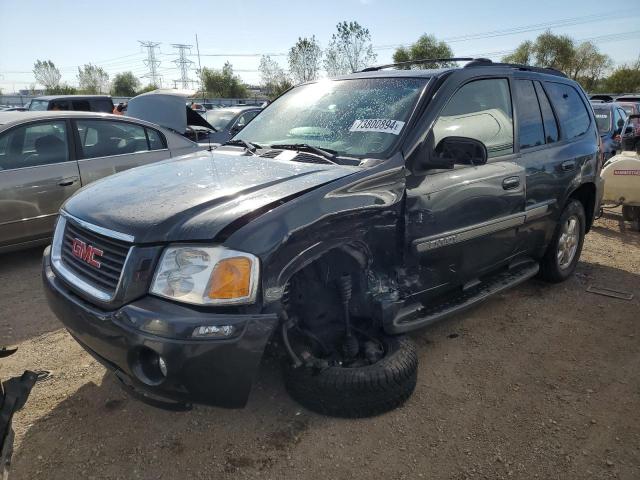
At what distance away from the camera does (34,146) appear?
195 inches

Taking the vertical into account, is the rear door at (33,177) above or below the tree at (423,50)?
below

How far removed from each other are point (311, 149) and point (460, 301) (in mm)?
1414

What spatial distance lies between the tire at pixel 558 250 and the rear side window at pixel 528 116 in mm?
871

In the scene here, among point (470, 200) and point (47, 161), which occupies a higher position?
point (47, 161)

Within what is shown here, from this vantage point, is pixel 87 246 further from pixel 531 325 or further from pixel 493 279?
pixel 531 325

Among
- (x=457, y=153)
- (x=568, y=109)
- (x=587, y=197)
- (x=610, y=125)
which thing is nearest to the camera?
(x=457, y=153)

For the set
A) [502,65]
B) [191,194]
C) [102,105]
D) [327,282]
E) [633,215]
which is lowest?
[633,215]

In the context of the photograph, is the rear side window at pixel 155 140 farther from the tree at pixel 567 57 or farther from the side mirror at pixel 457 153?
the tree at pixel 567 57

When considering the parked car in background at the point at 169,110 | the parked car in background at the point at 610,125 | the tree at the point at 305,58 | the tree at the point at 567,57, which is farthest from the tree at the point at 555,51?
the parked car in background at the point at 169,110

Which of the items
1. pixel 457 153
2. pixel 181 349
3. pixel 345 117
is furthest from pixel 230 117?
pixel 181 349

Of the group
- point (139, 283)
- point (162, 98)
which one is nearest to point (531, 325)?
point (139, 283)

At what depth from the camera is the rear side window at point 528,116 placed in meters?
3.72

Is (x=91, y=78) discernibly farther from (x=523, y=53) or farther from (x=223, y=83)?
(x=523, y=53)

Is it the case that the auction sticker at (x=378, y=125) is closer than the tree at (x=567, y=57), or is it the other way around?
the auction sticker at (x=378, y=125)
